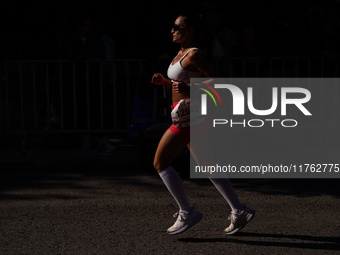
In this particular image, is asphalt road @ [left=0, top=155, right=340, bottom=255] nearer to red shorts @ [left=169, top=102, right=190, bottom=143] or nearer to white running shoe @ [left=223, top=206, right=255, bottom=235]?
white running shoe @ [left=223, top=206, right=255, bottom=235]

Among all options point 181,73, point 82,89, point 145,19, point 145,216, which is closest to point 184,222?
point 145,216

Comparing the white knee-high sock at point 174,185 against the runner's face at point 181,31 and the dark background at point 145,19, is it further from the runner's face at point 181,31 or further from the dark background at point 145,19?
the dark background at point 145,19

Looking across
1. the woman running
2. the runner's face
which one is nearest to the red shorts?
the woman running

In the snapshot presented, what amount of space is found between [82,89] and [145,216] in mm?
4577

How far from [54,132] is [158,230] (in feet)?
16.6

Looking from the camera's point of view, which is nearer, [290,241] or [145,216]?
[290,241]

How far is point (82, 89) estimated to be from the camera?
39.5 feet

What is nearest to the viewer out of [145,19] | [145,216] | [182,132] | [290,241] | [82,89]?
[290,241]

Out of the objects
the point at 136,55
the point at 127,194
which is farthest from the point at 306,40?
the point at 136,55

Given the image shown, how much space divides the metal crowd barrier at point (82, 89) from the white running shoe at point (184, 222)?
17.0 ft

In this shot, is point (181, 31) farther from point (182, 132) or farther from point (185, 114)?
point (182, 132)

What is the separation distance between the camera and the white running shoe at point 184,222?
6.87 metres

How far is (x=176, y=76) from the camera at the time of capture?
22.5 ft

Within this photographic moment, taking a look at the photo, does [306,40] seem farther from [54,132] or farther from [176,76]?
[176,76]
